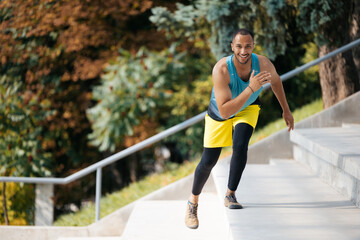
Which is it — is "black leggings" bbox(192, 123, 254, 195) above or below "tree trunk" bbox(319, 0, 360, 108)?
above

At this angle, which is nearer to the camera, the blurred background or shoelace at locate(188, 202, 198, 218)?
shoelace at locate(188, 202, 198, 218)

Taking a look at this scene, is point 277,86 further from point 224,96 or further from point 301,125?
point 301,125

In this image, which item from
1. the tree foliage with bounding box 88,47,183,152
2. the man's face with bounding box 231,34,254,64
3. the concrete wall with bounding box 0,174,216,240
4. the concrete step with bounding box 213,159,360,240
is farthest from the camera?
the tree foliage with bounding box 88,47,183,152

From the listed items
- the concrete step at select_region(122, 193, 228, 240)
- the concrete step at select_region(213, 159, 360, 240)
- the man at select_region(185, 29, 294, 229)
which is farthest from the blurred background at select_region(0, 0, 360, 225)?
the man at select_region(185, 29, 294, 229)

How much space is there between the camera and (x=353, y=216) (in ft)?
10.3

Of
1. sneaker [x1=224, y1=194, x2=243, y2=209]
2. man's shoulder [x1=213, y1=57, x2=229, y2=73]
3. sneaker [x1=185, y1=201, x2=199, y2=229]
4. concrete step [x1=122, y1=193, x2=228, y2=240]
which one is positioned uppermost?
man's shoulder [x1=213, y1=57, x2=229, y2=73]

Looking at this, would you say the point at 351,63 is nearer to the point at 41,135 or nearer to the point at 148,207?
the point at 148,207

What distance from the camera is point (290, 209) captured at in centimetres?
339

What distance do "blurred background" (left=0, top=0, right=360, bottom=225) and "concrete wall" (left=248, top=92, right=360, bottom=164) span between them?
0.99 m

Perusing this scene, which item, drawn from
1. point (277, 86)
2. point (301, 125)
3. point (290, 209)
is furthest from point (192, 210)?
point (301, 125)

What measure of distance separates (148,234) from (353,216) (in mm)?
1772

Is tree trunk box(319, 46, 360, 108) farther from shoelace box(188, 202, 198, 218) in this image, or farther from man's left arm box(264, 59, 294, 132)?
shoelace box(188, 202, 198, 218)

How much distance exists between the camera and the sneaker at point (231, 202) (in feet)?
11.3

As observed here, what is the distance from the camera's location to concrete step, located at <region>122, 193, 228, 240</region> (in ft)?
12.6
